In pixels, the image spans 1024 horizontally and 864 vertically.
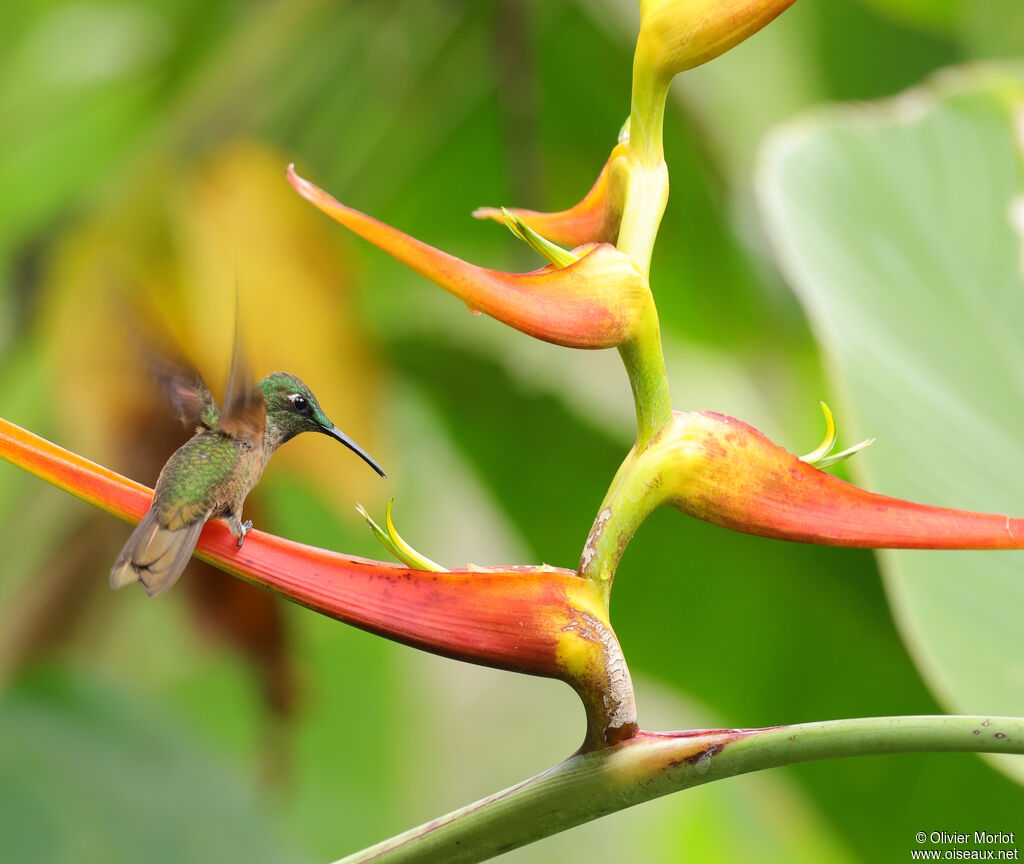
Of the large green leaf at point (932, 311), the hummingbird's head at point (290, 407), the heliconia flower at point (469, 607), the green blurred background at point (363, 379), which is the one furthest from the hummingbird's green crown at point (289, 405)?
the green blurred background at point (363, 379)

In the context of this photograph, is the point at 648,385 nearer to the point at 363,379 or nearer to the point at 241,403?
the point at 241,403

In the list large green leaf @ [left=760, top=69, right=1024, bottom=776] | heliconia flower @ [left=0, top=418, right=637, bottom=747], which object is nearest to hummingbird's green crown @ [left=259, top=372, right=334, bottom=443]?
heliconia flower @ [left=0, top=418, right=637, bottom=747]

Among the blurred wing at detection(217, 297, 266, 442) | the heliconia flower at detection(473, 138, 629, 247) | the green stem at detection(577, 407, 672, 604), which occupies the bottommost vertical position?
the green stem at detection(577, 407, 672, 604)

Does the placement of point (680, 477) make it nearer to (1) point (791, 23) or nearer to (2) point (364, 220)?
(2) point (364, 220)

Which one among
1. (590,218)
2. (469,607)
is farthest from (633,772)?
(590,218)

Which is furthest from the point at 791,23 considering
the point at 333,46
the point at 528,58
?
the point at 333,46

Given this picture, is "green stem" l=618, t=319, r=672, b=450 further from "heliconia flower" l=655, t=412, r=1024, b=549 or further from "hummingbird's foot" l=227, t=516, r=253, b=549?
"hummingbird's foot" l=227, t=516, r=253, b=549
